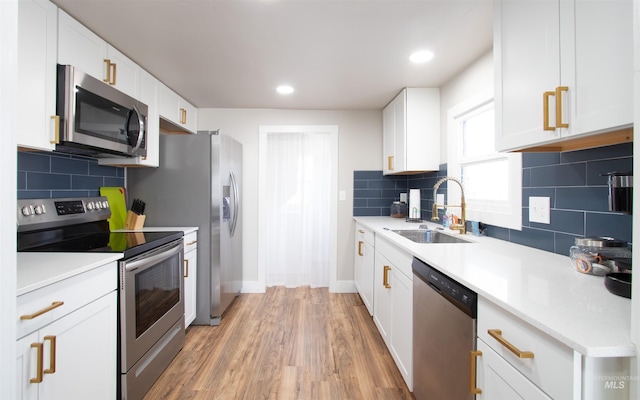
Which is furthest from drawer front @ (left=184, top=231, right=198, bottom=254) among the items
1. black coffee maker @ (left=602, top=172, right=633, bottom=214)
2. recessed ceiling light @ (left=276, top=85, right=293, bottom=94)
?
black coffee maker @ (left=602, top=172, right=633, bottom=214)

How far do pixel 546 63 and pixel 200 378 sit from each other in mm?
2454

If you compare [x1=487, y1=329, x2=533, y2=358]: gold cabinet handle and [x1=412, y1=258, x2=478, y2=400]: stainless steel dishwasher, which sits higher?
[x1=487, y1=329, x2=533, y2=358]: gold cabinet handle

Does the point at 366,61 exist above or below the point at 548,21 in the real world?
above

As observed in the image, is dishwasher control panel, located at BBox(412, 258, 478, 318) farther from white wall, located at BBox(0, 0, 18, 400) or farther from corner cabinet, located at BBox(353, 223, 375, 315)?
white wall, located at BBox(0, 0, 18, 400)

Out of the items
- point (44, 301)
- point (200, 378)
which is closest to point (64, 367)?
point (44, 301)

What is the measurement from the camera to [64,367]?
1.17 m

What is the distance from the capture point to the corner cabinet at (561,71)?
0.83m

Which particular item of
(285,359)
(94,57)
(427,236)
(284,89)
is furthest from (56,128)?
(427,236)

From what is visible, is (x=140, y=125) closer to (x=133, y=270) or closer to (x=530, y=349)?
(x=133, y=270)

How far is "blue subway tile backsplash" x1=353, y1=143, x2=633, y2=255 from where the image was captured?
3.83 ft

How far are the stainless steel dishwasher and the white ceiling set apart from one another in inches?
54.7

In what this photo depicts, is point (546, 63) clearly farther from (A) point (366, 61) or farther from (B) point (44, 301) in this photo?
(B) point (44, 301)

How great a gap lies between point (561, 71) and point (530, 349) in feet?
3.01

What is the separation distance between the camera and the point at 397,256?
1.87m
